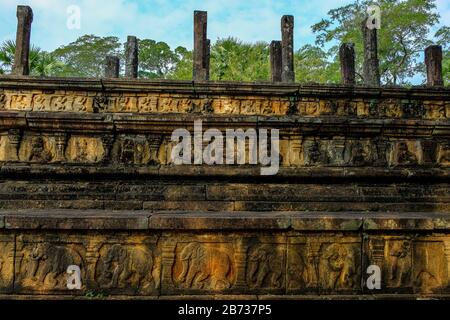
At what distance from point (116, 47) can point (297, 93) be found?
104 feet

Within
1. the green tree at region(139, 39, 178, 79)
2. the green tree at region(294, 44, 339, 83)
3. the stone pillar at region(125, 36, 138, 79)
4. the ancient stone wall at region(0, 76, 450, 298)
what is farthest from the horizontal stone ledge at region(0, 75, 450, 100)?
the green tree at region(139, 39, 178, 79)

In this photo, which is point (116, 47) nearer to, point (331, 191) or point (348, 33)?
point (348, 33)

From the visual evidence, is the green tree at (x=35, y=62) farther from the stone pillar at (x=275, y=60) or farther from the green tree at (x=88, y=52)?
the green tree at (x=88, y=52)

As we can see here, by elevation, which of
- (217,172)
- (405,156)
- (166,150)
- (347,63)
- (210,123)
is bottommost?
(217,172)

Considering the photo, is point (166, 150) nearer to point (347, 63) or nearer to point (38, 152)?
point (38, 152)

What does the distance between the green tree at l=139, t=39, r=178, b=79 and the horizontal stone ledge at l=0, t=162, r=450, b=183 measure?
94.0ft

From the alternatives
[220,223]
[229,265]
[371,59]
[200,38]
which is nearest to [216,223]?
[220,223]

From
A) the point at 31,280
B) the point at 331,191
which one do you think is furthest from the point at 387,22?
the point at 31,280

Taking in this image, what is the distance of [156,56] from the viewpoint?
3425cm

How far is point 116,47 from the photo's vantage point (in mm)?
35344

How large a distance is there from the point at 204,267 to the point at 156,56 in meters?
31.7

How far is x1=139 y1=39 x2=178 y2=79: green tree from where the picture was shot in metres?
A: 34.0

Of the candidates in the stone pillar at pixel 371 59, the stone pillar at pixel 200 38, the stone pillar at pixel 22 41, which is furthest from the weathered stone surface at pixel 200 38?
the stone pillar at pixel 371 59

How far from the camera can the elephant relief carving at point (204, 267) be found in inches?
182
